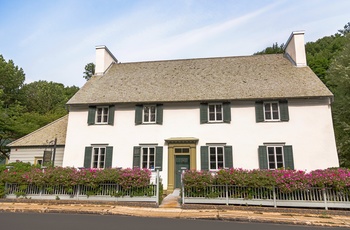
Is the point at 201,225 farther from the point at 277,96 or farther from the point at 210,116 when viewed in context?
the point at 277,96

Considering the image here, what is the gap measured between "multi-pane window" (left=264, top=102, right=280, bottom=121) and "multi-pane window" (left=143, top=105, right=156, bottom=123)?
736 cm

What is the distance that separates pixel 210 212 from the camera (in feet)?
29.6

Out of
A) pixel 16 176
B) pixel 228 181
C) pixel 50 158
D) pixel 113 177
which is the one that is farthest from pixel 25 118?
pixel 228 181

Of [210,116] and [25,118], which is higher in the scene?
[25,118]

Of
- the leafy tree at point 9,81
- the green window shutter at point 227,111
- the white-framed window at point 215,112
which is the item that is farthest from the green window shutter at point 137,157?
the leafy tree at point 9,81

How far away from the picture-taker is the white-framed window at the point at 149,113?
1581 cm

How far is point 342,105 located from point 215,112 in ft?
38.8

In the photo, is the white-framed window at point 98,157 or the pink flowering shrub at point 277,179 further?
the white-framed window at point 98,157

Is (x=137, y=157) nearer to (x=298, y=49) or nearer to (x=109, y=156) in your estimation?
(x=109, y=156)

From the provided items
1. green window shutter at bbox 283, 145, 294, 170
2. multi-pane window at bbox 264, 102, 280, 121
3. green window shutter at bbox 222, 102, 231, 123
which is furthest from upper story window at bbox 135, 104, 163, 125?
green window shutter at bbox 283, 145, 294, 170

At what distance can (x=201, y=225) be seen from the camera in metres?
7.48

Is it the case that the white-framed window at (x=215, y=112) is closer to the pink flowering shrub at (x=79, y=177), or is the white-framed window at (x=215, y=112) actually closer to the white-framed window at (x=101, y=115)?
the pink flowering shrub at (x=79, y=177)

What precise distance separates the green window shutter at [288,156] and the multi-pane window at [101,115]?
466 inches

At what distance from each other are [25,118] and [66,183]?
18865mm
